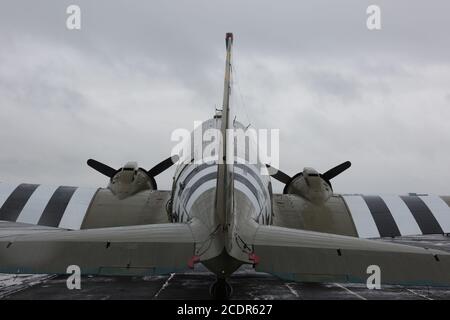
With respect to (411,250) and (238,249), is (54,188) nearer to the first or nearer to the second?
(238,249)

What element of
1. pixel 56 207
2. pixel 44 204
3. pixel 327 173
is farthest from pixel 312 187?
pixel 44 204

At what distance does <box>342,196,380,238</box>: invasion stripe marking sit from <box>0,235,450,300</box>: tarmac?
204 centimetres

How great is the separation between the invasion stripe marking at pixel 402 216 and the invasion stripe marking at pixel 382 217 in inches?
5.5

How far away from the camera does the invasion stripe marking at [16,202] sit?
1266cm

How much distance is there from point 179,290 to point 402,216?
7694mm

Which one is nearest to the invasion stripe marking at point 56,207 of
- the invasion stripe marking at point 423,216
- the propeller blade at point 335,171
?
the propeller blade at point 335,171

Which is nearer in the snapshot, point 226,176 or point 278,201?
point 226,176

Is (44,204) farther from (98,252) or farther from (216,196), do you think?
(216,196)

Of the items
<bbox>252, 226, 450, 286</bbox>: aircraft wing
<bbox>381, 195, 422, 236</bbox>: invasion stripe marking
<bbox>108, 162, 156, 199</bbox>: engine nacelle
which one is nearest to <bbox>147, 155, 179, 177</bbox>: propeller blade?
<bbox>108, 162, 156, 199</bbox>: engine nacelle

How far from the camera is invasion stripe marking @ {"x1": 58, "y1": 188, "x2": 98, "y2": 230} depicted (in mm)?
12812

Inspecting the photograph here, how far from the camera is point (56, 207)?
43.5ft
